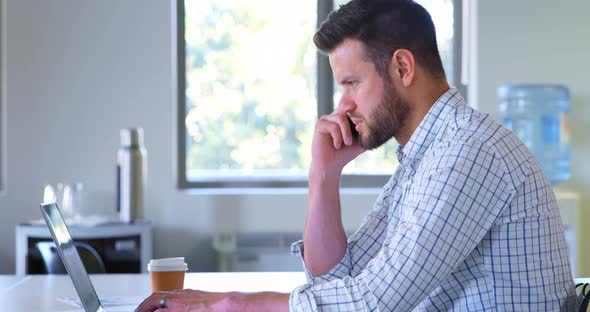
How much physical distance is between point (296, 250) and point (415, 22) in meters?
0.61

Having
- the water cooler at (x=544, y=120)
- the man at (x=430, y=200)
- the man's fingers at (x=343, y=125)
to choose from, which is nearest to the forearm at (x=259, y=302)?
the man at (x=430, y=200)

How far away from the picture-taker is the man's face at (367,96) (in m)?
1.68

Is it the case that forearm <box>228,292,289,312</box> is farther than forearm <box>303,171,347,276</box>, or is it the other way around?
forearm <box>303,171,347,276</box>

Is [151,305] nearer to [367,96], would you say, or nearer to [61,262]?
[367,96]

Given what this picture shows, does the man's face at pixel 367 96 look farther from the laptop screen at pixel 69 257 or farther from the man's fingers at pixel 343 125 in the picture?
the laptop screen at pixel 69 257

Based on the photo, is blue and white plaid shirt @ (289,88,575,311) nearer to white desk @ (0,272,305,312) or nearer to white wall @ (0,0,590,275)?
white desk @ (0,272,305,312)

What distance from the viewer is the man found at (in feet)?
4.36

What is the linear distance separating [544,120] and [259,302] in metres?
3.40

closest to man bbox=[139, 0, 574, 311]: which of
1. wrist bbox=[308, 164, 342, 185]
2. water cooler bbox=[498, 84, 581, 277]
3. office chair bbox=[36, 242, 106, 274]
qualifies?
wrist bbox=[308, 164, 342, 185]

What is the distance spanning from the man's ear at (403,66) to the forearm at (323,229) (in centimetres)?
37

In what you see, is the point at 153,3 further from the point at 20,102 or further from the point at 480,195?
the point at 480,195

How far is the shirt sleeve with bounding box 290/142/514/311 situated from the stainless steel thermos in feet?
8.94

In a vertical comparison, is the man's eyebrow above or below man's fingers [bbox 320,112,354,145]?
above

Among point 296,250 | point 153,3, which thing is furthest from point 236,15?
point 296,250
